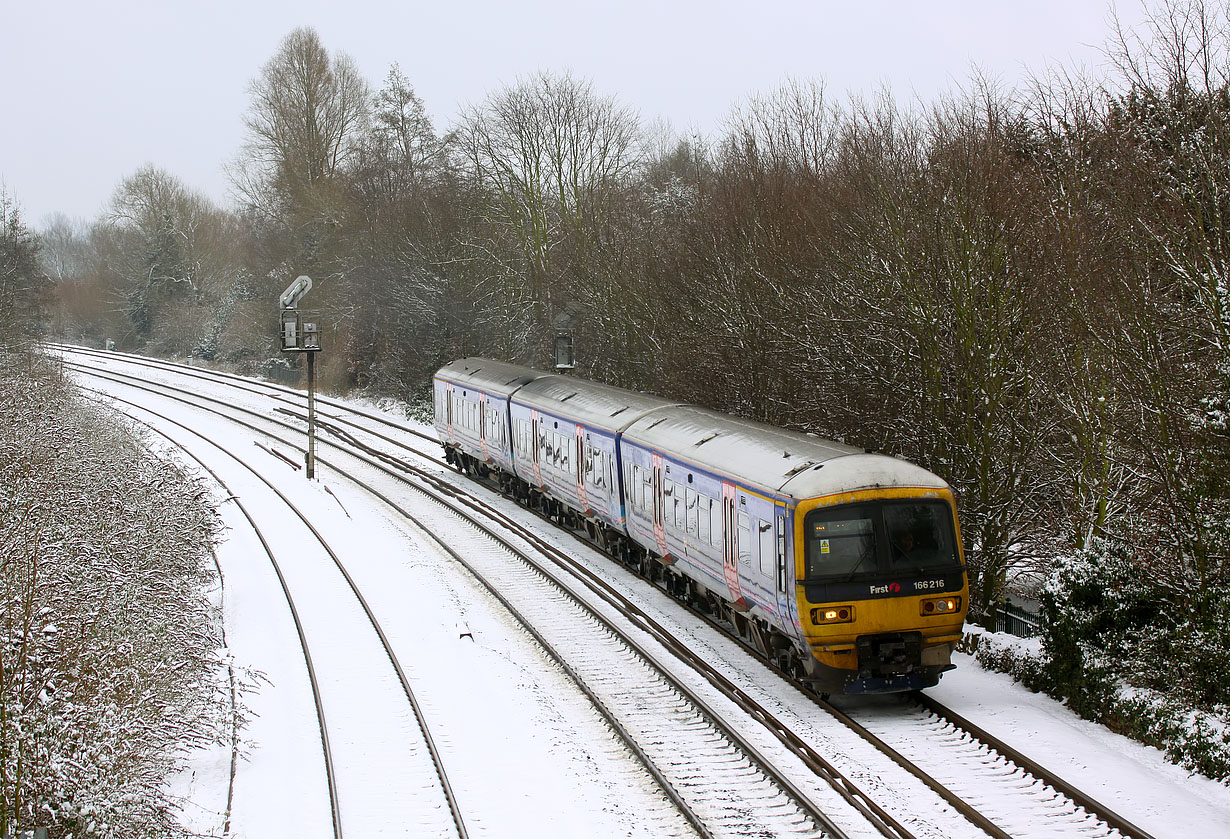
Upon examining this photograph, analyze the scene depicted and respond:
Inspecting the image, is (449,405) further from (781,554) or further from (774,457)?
(781,554)

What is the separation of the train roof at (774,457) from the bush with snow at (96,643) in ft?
21.8

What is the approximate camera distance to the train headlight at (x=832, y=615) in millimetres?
11961

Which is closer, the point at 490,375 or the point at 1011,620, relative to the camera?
the point at 1011,620

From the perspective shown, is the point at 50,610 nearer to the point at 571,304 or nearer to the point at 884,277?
the point at 884,277

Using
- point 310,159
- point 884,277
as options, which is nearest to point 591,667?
point 884,277

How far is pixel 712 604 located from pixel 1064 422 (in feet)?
17.9

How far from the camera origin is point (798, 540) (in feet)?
39.7

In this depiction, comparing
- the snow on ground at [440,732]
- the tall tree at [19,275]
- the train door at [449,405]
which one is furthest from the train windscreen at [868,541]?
the tall tree at [19,275]

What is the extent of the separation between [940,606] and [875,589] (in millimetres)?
809

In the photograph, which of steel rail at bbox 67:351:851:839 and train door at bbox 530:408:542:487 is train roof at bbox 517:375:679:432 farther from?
steel rail at bbox 67:351:851:839

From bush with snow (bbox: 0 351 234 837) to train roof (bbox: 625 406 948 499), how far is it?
6.66 meters

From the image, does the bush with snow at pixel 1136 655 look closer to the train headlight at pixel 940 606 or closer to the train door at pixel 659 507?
the train headlight at pixel 940 606

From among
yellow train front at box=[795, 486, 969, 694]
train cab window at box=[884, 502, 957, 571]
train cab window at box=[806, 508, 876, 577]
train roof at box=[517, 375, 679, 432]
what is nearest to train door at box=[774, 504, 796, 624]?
yellow train front at box=[795, 486, 969, 694]

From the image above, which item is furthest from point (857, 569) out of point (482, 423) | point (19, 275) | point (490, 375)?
point (19, 275)
